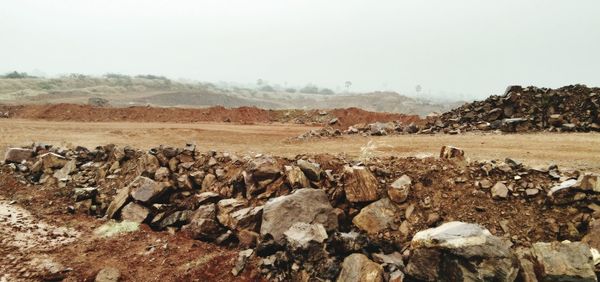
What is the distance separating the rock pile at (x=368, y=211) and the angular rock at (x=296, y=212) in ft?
0.08

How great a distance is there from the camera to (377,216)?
886 centimetres

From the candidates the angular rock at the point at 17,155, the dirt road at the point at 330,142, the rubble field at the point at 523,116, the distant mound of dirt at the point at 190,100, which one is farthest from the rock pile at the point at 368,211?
the distant mound of dirt at the point at 190,100

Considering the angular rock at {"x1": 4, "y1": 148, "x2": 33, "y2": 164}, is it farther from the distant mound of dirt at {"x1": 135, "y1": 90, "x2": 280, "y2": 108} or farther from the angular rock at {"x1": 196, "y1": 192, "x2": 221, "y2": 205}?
the distant mound of dirt at {"x1": 135, "y1": 90, "x2": 280, "y2": 108}

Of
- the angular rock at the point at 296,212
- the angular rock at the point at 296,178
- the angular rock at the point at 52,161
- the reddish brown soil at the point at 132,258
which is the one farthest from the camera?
the angular rock at the point at 52,161

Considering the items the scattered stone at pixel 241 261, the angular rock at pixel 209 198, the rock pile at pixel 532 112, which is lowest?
the scattered stone at pixel 241 261

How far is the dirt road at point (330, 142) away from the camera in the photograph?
11773 millimetres

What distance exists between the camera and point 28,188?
12.7m

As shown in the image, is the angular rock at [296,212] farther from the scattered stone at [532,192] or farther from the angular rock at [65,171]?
the angular rock at [65,171]

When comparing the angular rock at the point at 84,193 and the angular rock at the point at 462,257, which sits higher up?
the angular rock at the point at 462,257

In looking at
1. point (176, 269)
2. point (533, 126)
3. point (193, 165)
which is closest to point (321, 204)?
point (176, 269)

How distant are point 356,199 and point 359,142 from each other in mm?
7038

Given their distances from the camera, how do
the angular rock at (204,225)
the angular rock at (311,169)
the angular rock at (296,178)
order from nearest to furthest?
the angular rock at (204,225)
the angular rock at (296,178)
the angular rock at (311,169)

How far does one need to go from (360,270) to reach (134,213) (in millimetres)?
6566

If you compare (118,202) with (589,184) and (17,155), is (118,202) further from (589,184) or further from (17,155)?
(589,184)
